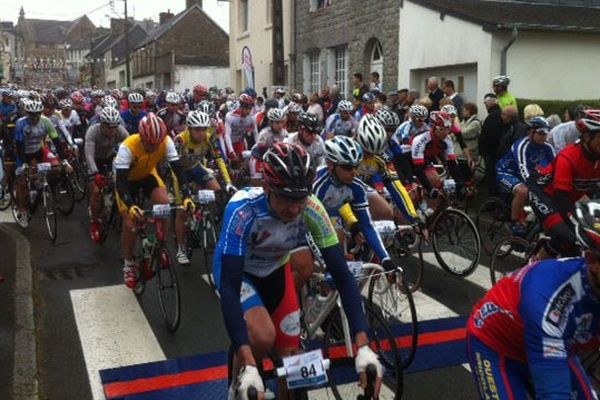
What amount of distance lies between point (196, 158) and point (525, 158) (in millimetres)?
4353

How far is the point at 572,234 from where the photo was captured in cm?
520

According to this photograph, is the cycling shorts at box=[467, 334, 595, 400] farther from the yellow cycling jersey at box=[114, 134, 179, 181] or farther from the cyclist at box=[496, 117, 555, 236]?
the yellow cycling jersey at box=[114, 134, 179, 181]

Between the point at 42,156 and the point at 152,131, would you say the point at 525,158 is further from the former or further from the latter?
the point at 42,156

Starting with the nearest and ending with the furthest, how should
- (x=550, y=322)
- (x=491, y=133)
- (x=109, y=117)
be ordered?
(x=550, y=322) < (x=109, y=117) < (x=491, y=133)

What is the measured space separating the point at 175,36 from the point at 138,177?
5249cm

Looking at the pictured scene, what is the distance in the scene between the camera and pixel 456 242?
7.70 m

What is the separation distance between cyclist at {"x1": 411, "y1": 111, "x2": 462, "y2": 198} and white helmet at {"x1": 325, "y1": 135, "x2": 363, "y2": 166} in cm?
285

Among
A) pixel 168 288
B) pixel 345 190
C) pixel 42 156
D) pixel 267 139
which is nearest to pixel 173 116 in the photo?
pixel 42 156

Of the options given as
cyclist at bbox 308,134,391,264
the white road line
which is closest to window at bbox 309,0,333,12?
the white road line

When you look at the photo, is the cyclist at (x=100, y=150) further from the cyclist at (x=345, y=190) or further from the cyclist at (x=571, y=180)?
the cyclist at (x=571, y=180)

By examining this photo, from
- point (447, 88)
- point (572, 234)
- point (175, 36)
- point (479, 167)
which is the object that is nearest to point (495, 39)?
point (447, 88)

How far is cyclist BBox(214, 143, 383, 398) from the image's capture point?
3021mm

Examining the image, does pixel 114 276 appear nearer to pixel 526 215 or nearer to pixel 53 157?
pixel 53 157

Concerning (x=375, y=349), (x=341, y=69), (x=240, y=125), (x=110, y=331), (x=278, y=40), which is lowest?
(x=110, y=331)
